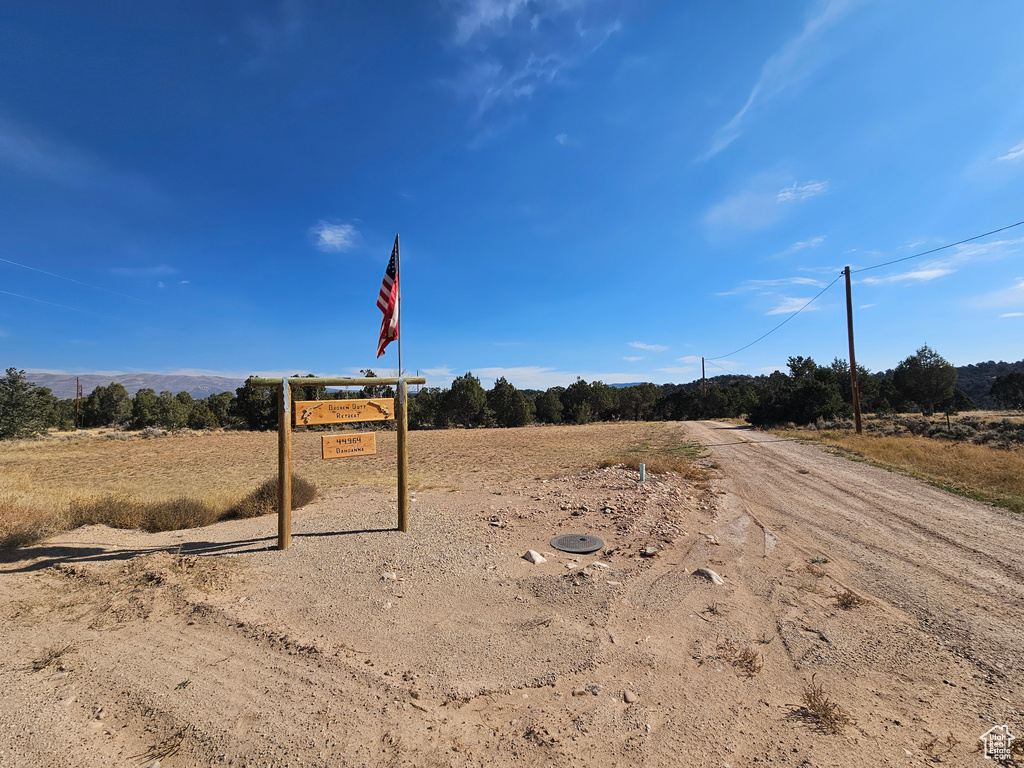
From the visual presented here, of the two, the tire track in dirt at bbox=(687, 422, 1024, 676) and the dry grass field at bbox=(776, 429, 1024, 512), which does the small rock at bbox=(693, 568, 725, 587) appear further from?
the dry grass field at bbox=(776, 429, 1024, 512)

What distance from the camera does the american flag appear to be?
24.7 feet

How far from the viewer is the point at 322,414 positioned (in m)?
7.16

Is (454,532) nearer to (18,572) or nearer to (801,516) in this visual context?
(18,572)

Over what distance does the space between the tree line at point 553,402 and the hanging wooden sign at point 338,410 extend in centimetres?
1872

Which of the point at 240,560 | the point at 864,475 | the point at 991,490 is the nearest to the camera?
the point at 240,560

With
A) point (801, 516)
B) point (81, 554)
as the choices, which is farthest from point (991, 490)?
point (81, 554)

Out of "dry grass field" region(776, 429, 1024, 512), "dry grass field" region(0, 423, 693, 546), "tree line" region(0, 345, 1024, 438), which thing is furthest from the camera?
"tree line" region(0, 345, 1024, 438)

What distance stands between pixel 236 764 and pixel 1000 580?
8114 mm

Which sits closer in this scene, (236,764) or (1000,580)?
(236,764)

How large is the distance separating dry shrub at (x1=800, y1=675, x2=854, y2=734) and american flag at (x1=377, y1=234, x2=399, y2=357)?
22.6ft

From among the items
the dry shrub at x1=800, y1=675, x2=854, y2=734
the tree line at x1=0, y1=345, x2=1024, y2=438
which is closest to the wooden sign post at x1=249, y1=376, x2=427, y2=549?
the dry shrub at x1=800, y1=675, x2=854, y2=734

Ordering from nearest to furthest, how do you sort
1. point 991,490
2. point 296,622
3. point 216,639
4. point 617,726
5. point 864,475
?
1. point 617,726
2. point 216,639
3. point 296,622
4. point 991,490
5. point 864,475

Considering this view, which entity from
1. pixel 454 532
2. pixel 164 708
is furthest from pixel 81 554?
pixel 454 532

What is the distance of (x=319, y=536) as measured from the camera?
24.8 ft
